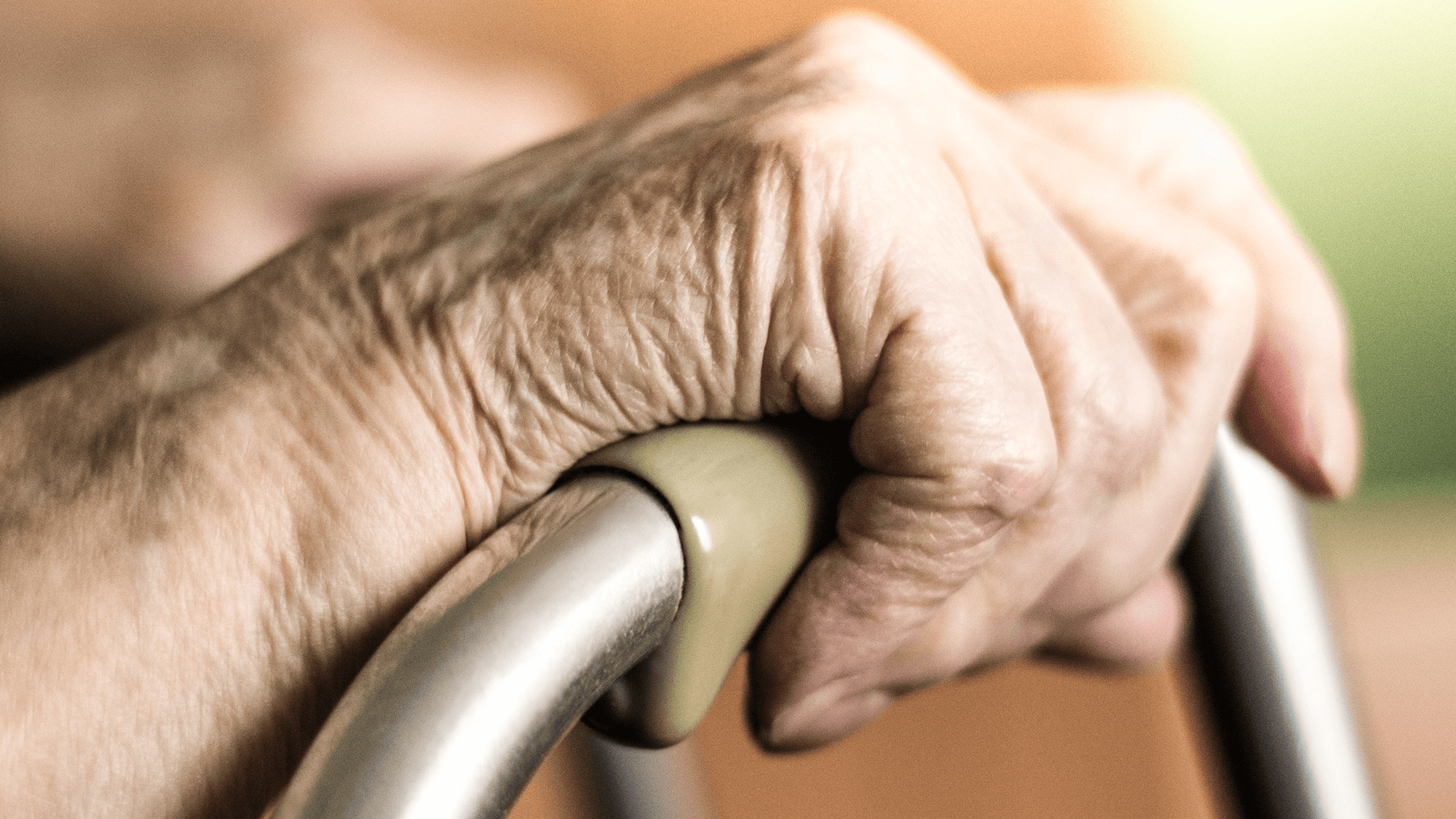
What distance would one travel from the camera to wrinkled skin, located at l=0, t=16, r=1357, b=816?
0.34 meters

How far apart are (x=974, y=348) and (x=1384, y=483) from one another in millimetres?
1712

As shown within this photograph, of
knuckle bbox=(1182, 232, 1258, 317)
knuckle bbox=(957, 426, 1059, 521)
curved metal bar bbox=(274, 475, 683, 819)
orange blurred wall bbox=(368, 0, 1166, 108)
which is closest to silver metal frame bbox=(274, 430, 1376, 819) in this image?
curved metal bar bbox=(274, 475, 683, 819)

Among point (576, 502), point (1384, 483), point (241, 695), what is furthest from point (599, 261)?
point (1384, 483)

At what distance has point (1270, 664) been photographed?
51 centimetres

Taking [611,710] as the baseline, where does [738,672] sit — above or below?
below

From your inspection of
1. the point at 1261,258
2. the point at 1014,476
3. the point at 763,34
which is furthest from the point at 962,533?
the point at 763,34

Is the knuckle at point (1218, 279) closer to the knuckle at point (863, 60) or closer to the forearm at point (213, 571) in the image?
the knuckle at point (863, 60)

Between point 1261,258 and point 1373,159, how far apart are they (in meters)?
1.27

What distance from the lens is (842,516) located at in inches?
14.0

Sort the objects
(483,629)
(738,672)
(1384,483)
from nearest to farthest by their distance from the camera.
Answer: (483,629) → (738,672) → (1384,483)

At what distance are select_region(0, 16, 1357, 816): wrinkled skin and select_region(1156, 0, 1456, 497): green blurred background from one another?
1377mm

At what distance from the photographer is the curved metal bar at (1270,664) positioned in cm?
50

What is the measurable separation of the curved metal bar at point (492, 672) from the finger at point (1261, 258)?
0.40 metres

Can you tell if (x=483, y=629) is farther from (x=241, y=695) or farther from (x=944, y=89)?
(x=944, y=89)
